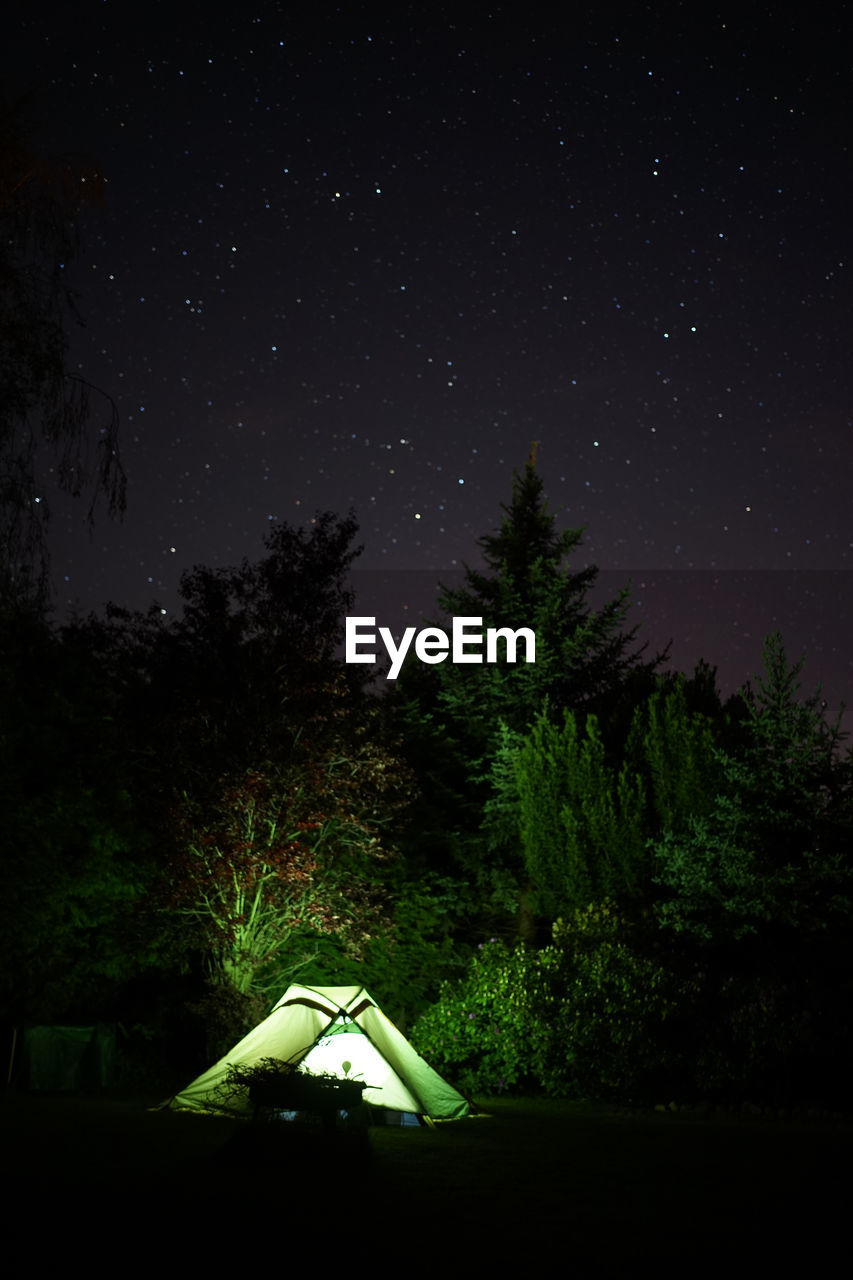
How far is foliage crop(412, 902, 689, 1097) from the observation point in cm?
1733

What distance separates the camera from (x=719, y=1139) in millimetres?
12719

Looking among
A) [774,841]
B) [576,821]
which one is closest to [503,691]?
[576,821]

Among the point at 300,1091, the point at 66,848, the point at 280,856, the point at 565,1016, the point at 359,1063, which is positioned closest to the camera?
the point at 300,1091

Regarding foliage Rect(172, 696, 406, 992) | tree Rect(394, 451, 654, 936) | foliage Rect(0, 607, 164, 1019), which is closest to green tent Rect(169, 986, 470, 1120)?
foliage Rect(172, 696, 406, 992)

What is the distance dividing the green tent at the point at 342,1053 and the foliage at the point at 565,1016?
381 cm

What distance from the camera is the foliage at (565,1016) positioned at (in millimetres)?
17328

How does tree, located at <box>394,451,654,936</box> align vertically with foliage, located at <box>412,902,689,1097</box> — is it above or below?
above

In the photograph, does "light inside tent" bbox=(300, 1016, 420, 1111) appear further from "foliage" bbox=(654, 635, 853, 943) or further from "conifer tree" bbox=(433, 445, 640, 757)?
"conifer tree" bbox=(433, 445, 640, 757)

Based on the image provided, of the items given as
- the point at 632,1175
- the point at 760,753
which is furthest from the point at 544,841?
the point at 632,1175

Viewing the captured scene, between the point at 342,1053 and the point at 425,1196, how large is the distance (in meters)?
5.83

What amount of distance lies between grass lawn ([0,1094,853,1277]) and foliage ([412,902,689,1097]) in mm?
4103

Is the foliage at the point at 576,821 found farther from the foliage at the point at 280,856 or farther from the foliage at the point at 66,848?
the foliage at the point at 66,848

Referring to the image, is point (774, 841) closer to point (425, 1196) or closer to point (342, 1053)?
point (342, 1053)

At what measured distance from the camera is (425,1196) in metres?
8.27
